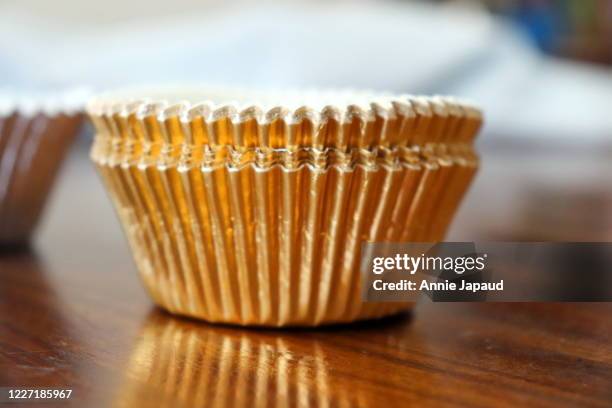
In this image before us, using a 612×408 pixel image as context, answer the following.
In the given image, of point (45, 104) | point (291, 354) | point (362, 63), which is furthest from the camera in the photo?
point (362, 63)

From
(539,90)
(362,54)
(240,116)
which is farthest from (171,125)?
(539,90)

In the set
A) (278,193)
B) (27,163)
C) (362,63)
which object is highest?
(278,193)

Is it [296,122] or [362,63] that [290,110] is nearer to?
[296,122]

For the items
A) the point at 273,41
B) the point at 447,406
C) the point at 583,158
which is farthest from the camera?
the point at 273,41

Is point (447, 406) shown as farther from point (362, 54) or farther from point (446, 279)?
point (362, 54)

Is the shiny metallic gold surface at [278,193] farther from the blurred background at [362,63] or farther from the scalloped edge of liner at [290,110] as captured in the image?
the blurred background at [362,63]

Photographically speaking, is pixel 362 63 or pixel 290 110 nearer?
pixel 290 110

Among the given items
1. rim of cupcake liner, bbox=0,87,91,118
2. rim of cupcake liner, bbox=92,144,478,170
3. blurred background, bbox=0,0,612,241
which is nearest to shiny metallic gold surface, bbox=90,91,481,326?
rim of cupcake liner, bbox=92,144,478,170

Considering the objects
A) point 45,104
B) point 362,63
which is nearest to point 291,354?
point 45,104
